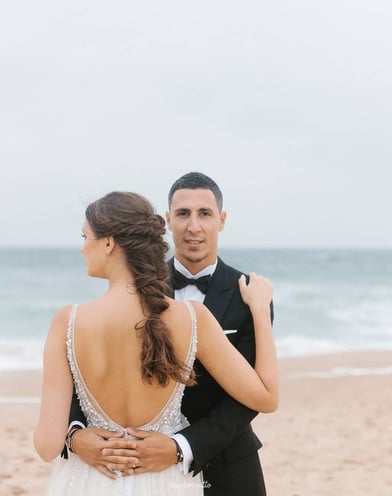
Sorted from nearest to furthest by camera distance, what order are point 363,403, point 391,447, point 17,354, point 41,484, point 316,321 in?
point 41,484 < point 391,447 < point 363,403 < point 17,354 < point 316,321

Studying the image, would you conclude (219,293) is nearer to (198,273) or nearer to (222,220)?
(198,273)

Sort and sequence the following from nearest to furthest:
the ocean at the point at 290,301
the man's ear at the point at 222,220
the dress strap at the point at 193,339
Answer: the dress strap at the point at 193,339, the man's ear at the point at 222,220, the ocean at the point at 290,301

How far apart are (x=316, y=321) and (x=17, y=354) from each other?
1194 cm

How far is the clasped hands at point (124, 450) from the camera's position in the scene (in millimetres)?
2447

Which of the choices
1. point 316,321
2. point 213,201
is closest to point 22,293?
point 316,321

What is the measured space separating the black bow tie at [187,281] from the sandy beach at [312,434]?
4.13 meters

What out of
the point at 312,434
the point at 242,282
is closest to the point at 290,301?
the point at 312,434

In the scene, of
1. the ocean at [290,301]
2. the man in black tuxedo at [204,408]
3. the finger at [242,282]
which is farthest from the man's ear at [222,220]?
the ocean at [290,301]

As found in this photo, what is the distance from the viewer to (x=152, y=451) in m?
2.48

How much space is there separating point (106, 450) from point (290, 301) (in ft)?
95.8

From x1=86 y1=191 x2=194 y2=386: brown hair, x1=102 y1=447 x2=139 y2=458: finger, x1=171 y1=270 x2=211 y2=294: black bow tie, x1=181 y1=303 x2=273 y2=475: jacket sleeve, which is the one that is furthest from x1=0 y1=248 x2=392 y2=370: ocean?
x1=86 y1=191 x2=194 y2=386: brown hair

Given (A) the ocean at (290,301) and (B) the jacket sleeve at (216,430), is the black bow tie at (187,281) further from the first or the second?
(A) the ocean at (290,301)

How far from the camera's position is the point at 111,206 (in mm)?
2451

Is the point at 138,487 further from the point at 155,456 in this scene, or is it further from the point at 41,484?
the point at 41,484
